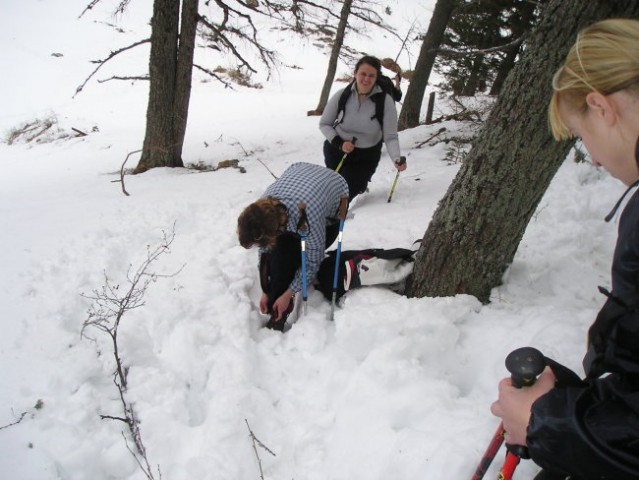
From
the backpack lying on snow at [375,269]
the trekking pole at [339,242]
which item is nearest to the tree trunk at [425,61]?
the trekking pole at [339,242]

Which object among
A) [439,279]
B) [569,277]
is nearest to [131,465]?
[439,279]

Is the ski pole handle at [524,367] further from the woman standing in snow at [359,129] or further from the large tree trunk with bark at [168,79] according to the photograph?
the large tree trunk with bark at [168,79]

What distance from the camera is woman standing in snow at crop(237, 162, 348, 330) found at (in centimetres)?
293

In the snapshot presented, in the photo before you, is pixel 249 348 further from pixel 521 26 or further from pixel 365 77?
pixel 521 26

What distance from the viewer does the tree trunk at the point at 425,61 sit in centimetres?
859

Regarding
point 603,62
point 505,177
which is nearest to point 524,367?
point 603,62

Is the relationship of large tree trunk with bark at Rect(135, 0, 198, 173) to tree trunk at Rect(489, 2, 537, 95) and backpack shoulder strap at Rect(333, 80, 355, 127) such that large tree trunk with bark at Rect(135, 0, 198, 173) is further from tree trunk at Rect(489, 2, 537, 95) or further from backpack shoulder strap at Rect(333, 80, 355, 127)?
tree trunk at Rect(489, 2, 537, 95)

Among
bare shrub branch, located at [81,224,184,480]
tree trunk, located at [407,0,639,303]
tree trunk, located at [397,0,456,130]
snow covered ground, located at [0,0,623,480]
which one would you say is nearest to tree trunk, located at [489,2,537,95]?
tree trunk, located at [397,0,456,130]

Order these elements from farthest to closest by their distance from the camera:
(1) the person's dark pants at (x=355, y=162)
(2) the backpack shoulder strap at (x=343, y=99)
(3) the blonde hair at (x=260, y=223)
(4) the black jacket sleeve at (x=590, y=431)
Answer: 1. (1) the person's dark pants at (x=355, y=162)
2. (2) the backpack shoulder strap at (x=343, y=99)
3. (3) the blonde hair at (x=260, y=223)
4. (4) the black jacket sleeve at (x=590, y=431)

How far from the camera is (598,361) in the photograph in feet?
3.79

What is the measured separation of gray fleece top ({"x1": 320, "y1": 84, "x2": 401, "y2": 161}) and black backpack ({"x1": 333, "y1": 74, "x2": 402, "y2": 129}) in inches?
1.2

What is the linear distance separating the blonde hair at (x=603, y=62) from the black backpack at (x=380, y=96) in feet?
11.9

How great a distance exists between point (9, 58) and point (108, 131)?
1127 cm

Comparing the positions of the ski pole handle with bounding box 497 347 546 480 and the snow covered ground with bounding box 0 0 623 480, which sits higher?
the ski pole handle with bounding box 497 347 546 480
